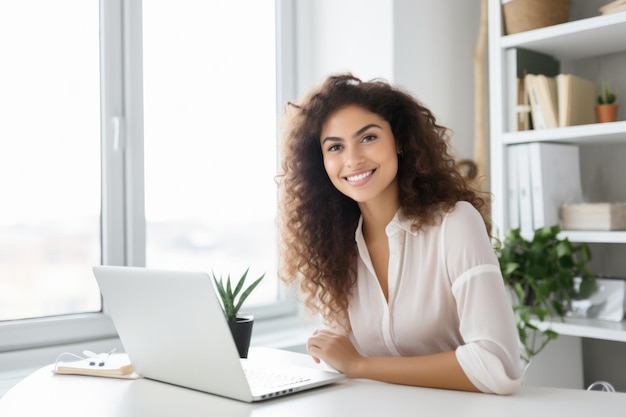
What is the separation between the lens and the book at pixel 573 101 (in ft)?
7.98

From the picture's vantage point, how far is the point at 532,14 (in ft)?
8.11

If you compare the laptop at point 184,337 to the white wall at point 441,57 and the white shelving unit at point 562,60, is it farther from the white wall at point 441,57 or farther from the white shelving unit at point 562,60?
the white wall at point 441,57

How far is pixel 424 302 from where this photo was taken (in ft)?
5.07

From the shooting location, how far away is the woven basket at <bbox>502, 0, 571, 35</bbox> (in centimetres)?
247

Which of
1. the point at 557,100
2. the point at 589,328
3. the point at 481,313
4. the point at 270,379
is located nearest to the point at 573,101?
the point at 557,100

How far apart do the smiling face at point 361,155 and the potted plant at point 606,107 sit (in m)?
1.16

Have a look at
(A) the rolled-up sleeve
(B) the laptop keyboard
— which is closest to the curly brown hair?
(A) the rolled-up sleeve

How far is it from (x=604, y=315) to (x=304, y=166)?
1.27 metres

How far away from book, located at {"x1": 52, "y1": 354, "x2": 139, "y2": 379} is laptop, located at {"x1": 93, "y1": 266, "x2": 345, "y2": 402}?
0.03 metres

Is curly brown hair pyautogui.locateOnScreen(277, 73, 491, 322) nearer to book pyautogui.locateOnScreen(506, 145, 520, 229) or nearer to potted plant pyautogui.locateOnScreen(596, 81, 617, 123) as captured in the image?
book pyautogui.locateOnScreen(506, 145, 520, 229)

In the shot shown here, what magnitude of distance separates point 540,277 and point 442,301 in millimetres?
984

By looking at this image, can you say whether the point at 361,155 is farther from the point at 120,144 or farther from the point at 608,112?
the point at 608,112

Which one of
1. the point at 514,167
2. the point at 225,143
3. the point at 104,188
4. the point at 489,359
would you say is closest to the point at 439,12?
the point at 514,167

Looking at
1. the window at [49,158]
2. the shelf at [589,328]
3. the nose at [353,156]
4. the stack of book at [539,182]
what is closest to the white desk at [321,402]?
the nose at [353,156]
